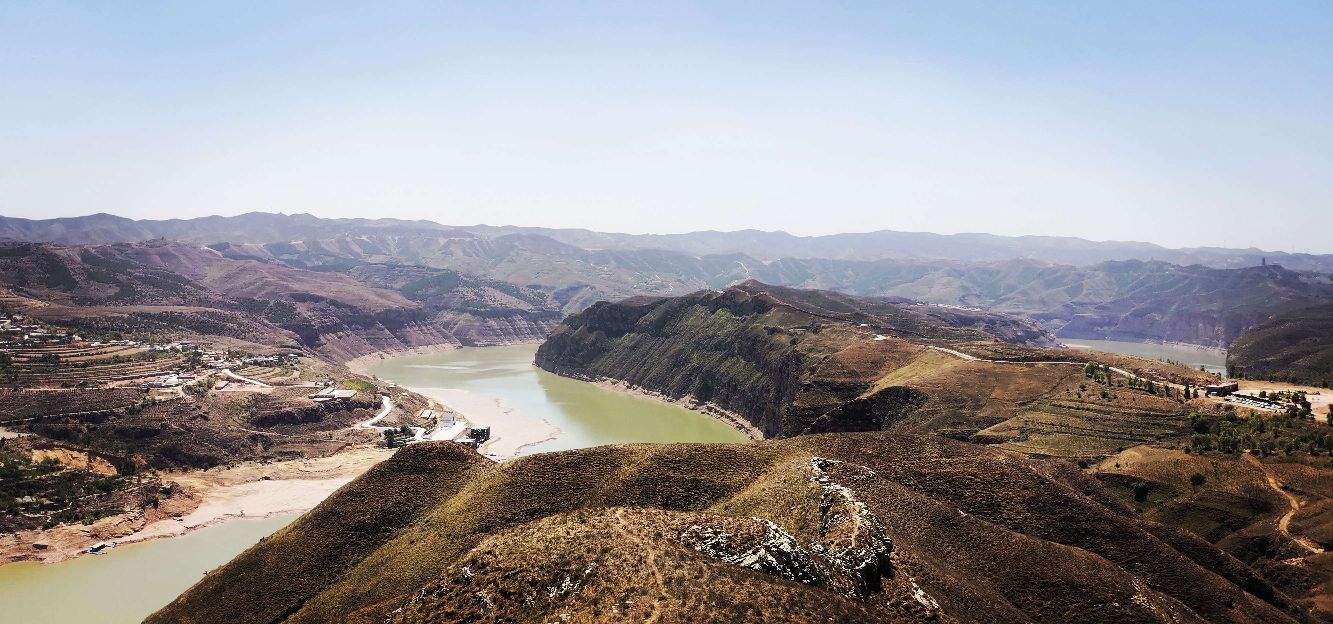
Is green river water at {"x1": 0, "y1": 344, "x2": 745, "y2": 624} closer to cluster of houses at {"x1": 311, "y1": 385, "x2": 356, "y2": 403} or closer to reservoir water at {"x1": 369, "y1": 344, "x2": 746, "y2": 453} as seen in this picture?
reservoir water at {"x1": 369, "y1": 344, "x2": 746, "y2": 453}

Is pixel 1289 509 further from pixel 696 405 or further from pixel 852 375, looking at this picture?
pixel 696 405

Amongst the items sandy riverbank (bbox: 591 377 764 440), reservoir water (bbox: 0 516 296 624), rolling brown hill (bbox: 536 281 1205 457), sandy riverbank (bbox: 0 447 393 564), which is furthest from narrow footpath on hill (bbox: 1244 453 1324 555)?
sandy riverbank (bbox: 0 447 393 564)

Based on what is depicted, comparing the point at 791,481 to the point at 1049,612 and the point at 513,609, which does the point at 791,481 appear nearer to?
the point at 1049,612

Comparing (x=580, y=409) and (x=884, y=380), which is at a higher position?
(x=884, y=380)

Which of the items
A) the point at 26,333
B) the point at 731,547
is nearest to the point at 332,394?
the point at 26,333

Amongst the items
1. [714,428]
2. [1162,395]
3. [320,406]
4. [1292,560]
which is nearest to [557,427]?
[714,428]
